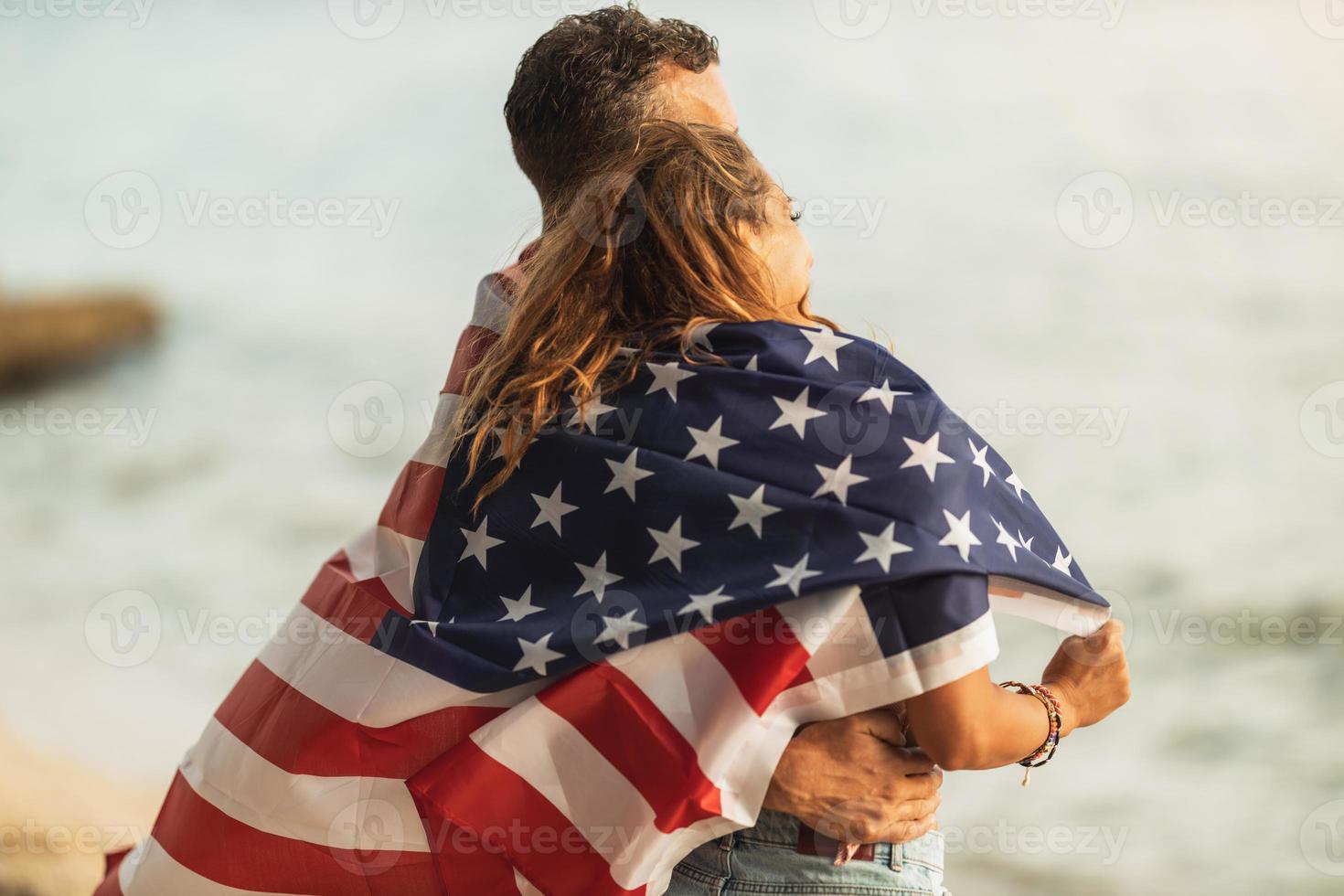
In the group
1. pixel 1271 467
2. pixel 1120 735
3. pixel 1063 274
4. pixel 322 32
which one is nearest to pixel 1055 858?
pixel 1120 735

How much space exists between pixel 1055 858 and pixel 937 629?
10.7ft

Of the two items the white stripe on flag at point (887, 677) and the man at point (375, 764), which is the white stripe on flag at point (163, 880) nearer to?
the man at point (375, 764)

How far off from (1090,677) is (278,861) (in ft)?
3.43

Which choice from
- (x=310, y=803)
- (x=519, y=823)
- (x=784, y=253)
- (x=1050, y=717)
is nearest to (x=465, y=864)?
(x=519, y=823)

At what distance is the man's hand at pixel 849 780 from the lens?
1.32m

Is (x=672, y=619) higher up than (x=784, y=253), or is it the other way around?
(x=784, y=253)

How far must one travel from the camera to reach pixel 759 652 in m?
1.27

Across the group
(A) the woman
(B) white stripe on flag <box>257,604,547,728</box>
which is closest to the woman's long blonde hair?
(A) the woman

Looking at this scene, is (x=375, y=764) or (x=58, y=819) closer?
(x=375, y=764)

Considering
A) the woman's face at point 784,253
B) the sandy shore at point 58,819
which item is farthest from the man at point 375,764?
the sandy shore at point 58,819

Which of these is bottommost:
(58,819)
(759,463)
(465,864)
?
(58,819)

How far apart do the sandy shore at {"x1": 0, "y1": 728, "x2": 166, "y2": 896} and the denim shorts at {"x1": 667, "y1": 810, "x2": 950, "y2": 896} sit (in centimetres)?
276

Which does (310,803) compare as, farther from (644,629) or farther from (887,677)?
(887,677)

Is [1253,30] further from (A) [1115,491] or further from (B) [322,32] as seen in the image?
(B) [322,32]
